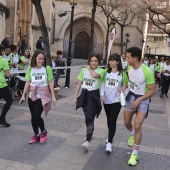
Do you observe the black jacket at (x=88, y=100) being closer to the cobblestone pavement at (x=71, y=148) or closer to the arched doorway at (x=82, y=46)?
the cobblestone pavement at (x=71, y=148)

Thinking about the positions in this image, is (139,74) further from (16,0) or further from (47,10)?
(47,10)

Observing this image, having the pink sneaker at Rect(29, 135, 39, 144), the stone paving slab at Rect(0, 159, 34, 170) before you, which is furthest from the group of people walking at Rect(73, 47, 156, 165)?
the stone paving slab at Rect(0, 159, 34, 170)

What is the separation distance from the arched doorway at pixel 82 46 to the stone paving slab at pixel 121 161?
37.4 meters

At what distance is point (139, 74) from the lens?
4828 mm

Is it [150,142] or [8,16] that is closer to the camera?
[150,142]

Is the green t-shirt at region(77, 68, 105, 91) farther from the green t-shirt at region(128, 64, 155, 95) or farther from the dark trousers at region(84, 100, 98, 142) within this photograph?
the green t-shirt at region(128, 64, 155, 95)

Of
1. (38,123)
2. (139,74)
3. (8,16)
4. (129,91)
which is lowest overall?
(38,123)

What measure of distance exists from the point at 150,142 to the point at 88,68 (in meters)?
2.17

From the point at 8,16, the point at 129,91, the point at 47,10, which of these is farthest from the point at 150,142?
the point at 47,10

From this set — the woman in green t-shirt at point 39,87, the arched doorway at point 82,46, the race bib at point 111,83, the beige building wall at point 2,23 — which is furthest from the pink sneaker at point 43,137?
the arched doorway at point 82,46

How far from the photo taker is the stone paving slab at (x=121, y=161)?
4.68 metres

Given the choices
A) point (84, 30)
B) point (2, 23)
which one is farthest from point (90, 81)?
point (84, 30)

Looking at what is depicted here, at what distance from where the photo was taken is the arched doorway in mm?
42438

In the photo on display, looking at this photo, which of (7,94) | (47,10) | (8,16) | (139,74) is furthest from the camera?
(47,10)
